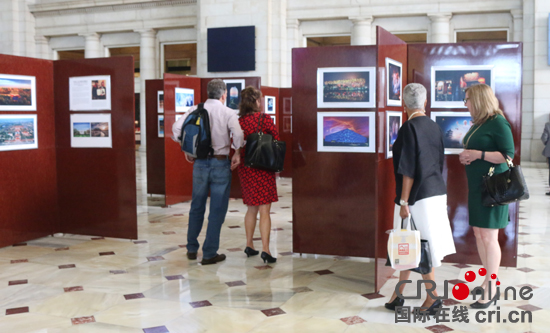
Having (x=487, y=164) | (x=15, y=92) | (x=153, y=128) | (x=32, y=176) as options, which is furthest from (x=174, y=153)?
(x=487, y=164)

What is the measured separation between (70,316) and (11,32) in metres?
21.7

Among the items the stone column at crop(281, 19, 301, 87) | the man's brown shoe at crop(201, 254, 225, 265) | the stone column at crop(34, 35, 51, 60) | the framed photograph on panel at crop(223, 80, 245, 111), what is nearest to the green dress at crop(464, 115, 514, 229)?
the man's brown shoe at crop(201, 254, 225, 265)

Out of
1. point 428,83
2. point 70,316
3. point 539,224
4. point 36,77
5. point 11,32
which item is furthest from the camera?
point 11,32

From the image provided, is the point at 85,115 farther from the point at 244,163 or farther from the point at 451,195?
the point at 451,195

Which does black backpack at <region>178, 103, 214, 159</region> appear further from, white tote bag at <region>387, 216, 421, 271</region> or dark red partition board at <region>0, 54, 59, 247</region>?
dark red partition board at <region>0, 54, 59, 247</region>

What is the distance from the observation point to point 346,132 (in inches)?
233

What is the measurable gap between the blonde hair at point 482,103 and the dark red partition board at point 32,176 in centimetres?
526

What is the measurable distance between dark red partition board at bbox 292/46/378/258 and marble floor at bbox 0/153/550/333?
30 centimetres

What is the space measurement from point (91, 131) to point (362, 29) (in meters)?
12.6

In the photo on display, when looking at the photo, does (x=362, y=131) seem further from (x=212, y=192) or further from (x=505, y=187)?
(x=505, y=187)

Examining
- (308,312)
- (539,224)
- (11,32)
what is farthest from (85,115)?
(11,32)

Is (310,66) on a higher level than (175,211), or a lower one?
higher

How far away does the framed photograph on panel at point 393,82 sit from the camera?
16.3 feet

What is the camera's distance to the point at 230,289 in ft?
16.7
